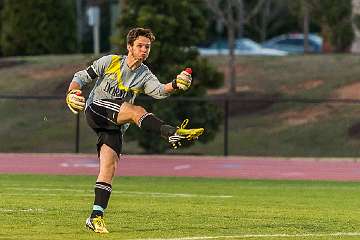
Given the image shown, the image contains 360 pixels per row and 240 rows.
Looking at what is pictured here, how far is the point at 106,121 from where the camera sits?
42.1ft

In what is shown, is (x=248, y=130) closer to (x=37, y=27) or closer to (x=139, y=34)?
(x=37, y=27)

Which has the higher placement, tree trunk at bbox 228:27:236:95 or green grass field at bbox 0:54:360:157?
tree trunk at bbox 228:27:236:95

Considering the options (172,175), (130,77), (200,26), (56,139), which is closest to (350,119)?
(200,26)

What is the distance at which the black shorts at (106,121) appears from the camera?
1276 centimetres

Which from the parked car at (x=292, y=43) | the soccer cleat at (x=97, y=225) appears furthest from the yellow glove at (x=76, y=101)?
the parked car at (x=292, y=43)

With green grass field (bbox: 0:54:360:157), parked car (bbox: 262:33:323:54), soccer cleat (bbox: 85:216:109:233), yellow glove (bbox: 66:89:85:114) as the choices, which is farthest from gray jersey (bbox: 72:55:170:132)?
parked car (bbox: 262:33:323:54)

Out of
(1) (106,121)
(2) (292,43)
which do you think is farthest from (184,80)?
(2) (292,43)

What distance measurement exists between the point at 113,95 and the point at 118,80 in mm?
157

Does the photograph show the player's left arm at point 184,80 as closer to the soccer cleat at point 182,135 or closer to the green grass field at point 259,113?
the soccer cleat at point 182,135

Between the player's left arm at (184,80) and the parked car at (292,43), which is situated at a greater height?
the player's left arm at (184,80)

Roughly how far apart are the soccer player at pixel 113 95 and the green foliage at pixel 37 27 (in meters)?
37.0

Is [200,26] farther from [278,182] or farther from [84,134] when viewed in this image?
[278,182]

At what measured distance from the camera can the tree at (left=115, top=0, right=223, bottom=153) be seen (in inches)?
1298

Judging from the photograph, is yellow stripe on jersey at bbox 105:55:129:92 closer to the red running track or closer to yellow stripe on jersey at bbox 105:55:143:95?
yellow stripe on jersey at bbox 105:55:143:95
